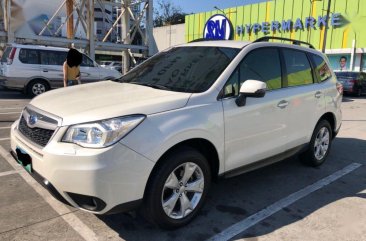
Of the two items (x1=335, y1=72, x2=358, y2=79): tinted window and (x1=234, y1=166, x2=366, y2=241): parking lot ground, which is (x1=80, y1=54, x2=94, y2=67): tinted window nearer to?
(x1=234, y1=166, x2=366, y2=241): parking lot ground

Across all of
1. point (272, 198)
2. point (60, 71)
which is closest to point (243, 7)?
point (60, 71)

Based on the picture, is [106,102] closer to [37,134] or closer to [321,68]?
[37,134]

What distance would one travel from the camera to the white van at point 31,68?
1279cm

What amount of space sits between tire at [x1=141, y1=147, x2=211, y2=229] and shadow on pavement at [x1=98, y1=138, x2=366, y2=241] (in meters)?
0.15

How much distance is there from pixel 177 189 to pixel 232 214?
0.81 meters

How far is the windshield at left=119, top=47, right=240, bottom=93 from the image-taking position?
3.88 metres

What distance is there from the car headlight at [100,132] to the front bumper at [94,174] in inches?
2.0

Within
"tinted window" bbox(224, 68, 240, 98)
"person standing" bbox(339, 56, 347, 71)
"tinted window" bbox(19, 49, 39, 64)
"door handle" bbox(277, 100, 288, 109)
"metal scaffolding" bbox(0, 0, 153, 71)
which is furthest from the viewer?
"person standing" bbox(339, 56, 347, 71)

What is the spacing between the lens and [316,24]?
30.5 metres

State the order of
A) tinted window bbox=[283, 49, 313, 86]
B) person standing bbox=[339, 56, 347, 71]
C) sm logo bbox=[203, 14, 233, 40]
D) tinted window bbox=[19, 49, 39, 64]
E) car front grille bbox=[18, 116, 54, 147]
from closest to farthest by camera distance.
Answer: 1. car front grille bbox=[18, 116, 54, 147]
2. tinted window bbox=[283, 49, 313, 86]
3. sm logo bbox=[203, 14, 233, 40]
4. tinted window bbox=[19, 49, 39, 64]
5. person standing bbox=[339, 56, 347, 71]

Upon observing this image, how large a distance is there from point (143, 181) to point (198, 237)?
2.58 ft

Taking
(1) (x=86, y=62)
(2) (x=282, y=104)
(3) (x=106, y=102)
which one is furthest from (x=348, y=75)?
(3) (x=106, y=102)

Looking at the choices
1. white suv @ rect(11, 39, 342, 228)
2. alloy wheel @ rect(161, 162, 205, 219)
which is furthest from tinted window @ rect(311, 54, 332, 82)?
alloy wheel @ rect(161, 162, 205, 219)

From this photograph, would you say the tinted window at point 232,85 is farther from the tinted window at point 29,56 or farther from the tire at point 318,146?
the tinted window at point 29,56
